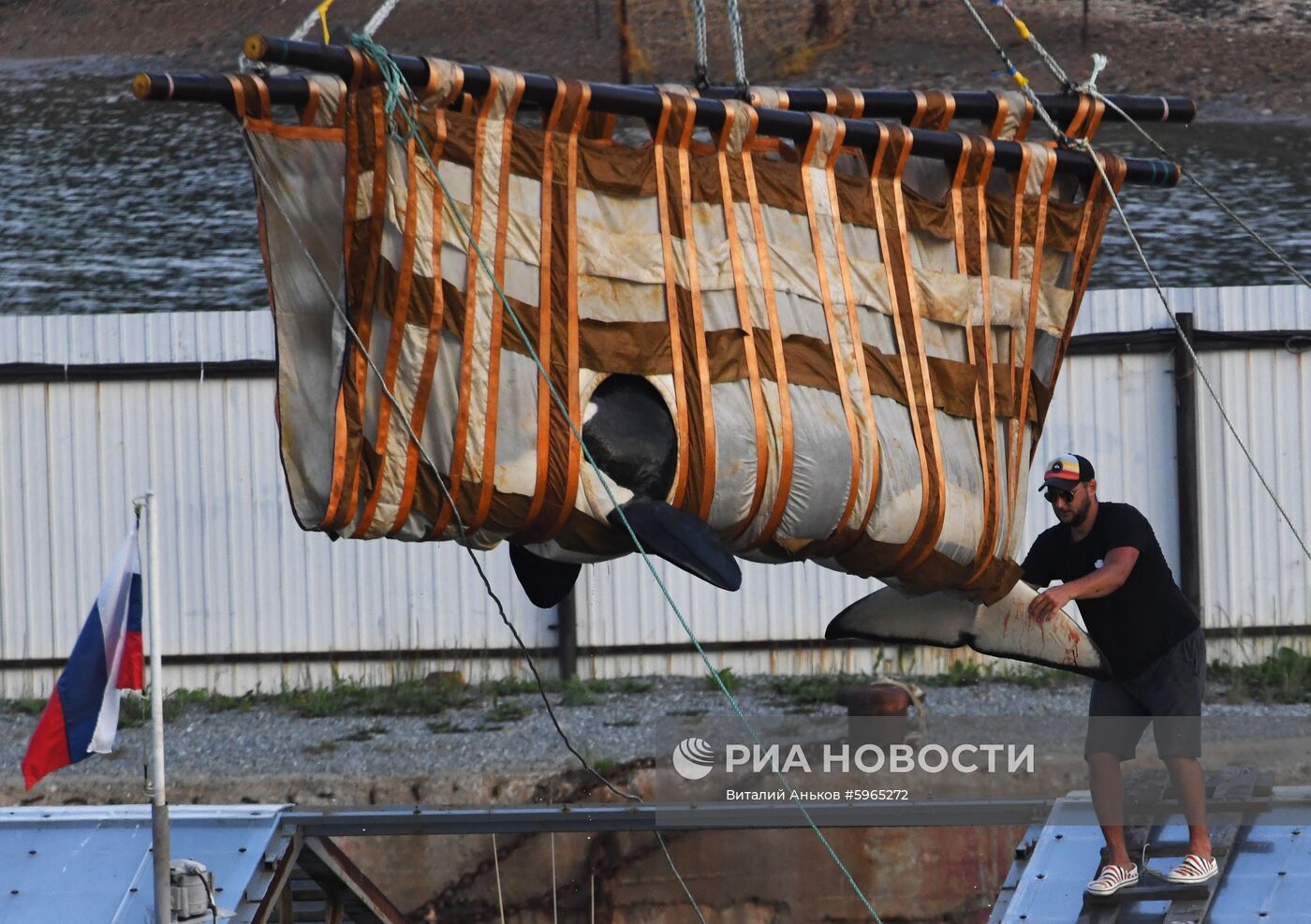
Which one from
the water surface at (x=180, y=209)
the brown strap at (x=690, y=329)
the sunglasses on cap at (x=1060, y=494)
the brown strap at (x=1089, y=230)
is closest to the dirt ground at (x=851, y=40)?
the water surface at (x=180, y=209)

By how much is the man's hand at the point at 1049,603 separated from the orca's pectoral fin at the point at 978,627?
74mm

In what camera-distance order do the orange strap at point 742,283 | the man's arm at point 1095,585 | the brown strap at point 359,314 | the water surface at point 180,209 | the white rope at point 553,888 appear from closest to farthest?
the brown strap at point 359,314 → the orange strap at point 742,283 → the man's arm at point 1095,585 → the white rope at point 553,888 → the water surface at point 180,209

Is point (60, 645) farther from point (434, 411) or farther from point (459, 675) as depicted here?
point (434, 411)

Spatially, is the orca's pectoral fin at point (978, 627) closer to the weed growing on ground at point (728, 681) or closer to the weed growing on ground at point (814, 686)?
the weed growing on ground at point (814, 686)

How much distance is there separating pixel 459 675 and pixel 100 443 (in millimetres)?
2568

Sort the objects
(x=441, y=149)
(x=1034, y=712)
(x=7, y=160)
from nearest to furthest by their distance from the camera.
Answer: (x=441, y=149), (x=1034, y=712), (x=7, y=160)

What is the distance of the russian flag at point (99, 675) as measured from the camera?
6.75 meters

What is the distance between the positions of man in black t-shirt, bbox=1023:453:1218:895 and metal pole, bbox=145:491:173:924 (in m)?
3.19

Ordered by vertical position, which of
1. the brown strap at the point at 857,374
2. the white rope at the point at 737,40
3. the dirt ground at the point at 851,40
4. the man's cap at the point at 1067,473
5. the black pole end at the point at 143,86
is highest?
the dirt ground at the point at 851,40

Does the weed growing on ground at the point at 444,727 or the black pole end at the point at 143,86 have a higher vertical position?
the black pole end at the point at 143,86

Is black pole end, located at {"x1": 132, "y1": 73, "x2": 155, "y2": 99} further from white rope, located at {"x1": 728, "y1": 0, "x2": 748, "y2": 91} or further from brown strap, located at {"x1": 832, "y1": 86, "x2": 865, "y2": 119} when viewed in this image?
brown strap, located at {"x1": 832, "y1": 86, "x2": 865, "y2": 119}

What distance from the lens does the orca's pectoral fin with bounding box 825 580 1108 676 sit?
6.82m

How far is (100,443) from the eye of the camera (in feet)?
36.3

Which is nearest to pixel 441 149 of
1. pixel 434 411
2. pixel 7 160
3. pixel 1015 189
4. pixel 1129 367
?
pixel 434 411
